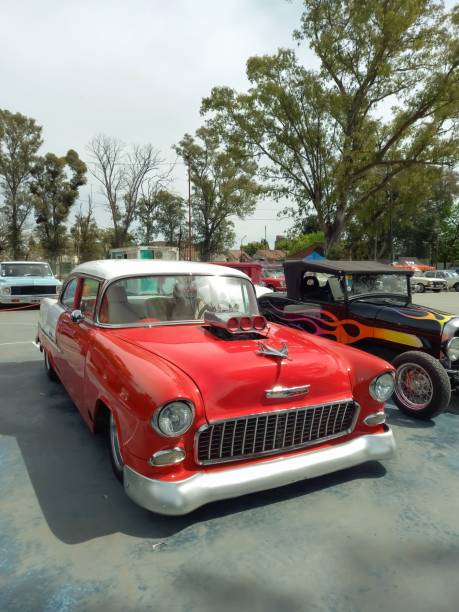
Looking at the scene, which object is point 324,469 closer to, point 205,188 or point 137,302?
point 137,302

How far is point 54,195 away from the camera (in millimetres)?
39031

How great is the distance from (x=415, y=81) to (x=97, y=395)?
64.6ft

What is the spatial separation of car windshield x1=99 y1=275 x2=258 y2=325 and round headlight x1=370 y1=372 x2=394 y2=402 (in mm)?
1393

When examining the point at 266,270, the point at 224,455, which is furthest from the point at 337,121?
the point at 224,455

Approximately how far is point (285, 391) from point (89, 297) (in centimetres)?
216

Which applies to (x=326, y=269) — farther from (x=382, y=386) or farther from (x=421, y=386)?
(x=382, y=386)

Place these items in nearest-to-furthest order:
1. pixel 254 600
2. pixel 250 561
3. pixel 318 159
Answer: pixel 254 600 → pixel 250 561 → pixel 318 159

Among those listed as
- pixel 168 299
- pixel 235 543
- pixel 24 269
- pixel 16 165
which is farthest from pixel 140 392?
pixel 16 165

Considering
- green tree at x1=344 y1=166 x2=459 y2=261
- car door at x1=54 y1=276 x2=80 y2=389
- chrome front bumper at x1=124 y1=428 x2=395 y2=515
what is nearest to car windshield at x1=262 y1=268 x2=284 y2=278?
car door at x1=54 y1=276 x2=80 y2=389

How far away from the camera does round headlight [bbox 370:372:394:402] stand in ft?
10.2

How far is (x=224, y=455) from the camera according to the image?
2.61 m

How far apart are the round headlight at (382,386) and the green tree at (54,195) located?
3825cm

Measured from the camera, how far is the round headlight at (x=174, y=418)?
2.40 m

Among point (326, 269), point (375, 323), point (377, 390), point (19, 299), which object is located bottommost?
point (19, 299)
